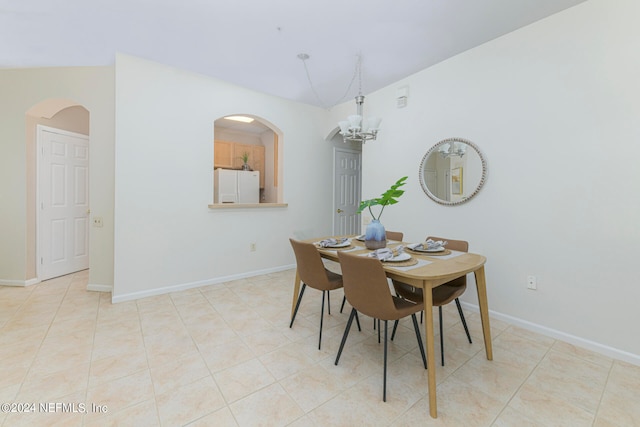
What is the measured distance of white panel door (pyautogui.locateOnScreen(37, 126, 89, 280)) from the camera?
345 centimetres

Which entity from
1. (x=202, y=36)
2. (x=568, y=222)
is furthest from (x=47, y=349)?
(x=568, y=222)

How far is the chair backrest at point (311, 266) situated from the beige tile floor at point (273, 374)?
1.55 feet

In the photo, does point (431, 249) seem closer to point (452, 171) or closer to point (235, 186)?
point (452, 171)

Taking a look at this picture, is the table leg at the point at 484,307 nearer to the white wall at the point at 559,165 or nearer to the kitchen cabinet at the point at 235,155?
the white wall at the point at 559,165

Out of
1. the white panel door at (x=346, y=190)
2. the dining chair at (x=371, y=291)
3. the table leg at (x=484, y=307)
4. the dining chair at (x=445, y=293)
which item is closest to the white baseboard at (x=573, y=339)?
the dining chair at (x=445, y=293)

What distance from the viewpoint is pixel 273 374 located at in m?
1.75

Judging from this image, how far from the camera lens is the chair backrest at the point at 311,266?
2.04 m

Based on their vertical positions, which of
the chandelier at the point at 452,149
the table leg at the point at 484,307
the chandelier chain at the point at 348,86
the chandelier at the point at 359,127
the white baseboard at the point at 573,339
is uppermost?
the chandelier chain at the point at 348,86

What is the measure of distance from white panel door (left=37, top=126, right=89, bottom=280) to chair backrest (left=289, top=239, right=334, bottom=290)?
11.7ft

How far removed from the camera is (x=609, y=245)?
1.98 metres

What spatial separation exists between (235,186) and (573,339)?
4669 mm

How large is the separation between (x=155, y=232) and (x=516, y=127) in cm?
378

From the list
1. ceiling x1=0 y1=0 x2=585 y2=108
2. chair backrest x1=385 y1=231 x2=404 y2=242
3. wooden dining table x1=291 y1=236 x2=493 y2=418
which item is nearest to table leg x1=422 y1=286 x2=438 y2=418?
wooden dining table x1=291 y1=236 x2=493 y2=418

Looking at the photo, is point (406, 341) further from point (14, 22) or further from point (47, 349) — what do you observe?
point (14, 22)
